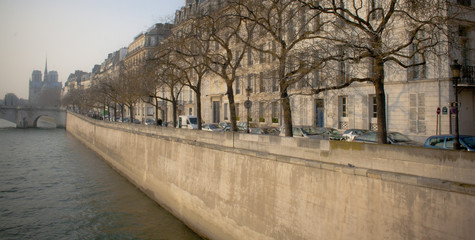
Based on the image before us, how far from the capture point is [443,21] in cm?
1120

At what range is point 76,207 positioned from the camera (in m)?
18.7

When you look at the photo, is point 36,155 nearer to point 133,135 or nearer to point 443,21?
point 133,135

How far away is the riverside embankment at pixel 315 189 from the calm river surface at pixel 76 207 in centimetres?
143

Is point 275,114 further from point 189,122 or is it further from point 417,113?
point 417,113

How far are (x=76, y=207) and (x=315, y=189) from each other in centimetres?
1414

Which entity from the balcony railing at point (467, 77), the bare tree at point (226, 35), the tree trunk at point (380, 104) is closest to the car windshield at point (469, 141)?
the tree trunk at point (380, 104)

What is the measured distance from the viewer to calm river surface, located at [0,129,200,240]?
15.0m

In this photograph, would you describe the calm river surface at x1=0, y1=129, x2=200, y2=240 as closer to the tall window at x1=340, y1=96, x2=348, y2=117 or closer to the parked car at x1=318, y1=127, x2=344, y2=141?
the parked car at x1=318, y1=127, x2=344, y2=141

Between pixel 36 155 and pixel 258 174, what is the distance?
33622mm

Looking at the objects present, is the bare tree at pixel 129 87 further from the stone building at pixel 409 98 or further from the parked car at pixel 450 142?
the parked car at pixel 450 142

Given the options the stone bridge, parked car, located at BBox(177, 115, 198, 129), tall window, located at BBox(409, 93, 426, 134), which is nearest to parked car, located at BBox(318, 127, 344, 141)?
tall window, located at BBox(409, 93, 426, 134)

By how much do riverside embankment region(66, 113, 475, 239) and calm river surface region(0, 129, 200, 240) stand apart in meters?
1.43

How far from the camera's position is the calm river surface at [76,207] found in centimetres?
1498

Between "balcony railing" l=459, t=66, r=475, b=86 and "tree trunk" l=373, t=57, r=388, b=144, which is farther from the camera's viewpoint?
"balcony railing" l=459, t=66, r=475, b=86
